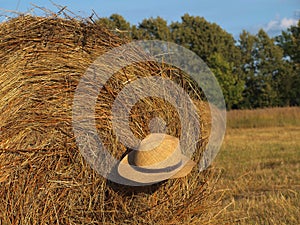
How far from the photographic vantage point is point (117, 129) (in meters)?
4.09

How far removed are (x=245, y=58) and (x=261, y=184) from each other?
43.9 meters

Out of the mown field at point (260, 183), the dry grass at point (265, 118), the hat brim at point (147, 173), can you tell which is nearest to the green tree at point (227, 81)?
the dry grass at point (265, 118)

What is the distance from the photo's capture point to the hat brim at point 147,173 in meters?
3.75

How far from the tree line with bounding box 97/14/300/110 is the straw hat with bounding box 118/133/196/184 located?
124ft

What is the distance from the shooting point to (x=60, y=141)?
3.98 metres

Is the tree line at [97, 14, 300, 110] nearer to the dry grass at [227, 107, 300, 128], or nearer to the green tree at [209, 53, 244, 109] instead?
the green tree at [209, 53, 244, 109]

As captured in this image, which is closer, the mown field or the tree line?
the mown field

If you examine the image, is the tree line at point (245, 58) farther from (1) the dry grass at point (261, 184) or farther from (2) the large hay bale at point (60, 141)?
(2) the large hay bale at point (60, 141)

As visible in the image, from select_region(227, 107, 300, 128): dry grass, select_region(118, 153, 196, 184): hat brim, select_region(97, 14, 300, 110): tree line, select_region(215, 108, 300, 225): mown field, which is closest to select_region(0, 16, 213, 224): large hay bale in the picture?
select_region(118, 153, 196, 184): hat brim

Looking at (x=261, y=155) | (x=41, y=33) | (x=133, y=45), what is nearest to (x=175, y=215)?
(x=133, y=45)

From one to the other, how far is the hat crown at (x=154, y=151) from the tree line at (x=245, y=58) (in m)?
37.8

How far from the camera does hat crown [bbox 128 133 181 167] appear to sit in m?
3.74

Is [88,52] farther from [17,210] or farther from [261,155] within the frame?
[261,155]

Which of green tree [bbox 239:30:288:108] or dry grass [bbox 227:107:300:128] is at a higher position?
green tree [bbox 239:30:288:108]
